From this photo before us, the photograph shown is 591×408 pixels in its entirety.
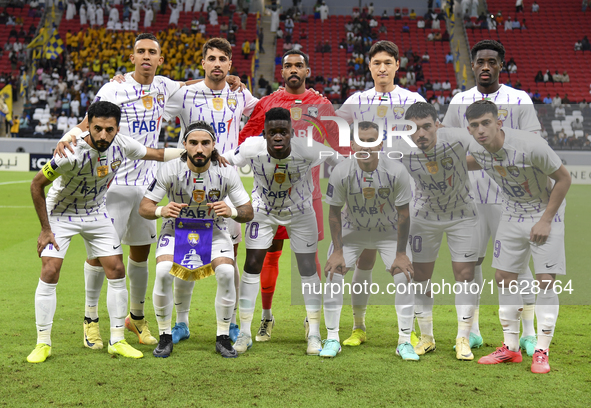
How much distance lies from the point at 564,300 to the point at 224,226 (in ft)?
13.0

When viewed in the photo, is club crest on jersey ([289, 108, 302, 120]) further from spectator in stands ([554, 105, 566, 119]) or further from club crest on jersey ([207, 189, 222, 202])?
spectator in stands ([554, 105, 566, 119])

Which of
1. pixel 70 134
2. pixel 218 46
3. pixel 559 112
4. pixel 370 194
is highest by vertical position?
pixel 559 112

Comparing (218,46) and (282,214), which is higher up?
(218,46)

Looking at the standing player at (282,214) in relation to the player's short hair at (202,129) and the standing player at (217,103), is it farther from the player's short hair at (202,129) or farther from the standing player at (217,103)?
the standing player at (217,103)

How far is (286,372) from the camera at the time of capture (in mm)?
4371

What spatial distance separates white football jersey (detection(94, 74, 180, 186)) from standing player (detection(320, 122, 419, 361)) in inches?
66.4

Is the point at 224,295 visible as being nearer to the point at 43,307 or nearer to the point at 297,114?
the point at 43,307

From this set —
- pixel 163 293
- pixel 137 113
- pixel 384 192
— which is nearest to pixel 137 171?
pixel 137 113

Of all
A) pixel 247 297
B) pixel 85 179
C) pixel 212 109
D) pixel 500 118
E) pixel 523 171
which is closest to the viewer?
pixel 523 171

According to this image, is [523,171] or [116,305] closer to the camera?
[523,171]

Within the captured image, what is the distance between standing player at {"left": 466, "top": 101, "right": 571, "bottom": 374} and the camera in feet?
14.6

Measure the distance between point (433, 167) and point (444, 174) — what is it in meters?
0.10

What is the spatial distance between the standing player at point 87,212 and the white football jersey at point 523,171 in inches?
112

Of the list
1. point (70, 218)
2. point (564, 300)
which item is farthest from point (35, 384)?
point (564, 300)
